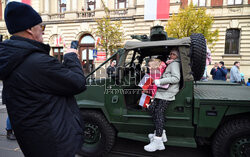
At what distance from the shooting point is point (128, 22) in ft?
62.1

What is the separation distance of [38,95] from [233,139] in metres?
2.83

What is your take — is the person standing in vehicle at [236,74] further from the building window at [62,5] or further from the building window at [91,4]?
the building window at [62,5]

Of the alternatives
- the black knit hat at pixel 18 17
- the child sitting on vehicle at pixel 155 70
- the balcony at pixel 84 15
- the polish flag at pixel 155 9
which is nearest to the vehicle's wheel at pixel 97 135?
the child sitting on vehicle at pixel 155 70

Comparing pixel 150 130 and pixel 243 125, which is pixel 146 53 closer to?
pixel 150 130

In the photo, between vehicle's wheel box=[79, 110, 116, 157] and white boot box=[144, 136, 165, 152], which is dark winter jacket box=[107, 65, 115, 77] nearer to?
vehicle's wheel box=[79, 110, 116, 157]

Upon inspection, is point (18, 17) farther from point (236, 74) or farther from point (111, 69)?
point (236, 74)

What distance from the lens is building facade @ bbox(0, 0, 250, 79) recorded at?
53.8ft

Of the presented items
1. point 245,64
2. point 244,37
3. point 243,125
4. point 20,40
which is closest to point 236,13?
point 244,37

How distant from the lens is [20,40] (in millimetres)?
1244

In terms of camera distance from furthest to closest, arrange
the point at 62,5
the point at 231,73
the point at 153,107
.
→ the point at 62,5, the point at 231,73, the point at 153,107

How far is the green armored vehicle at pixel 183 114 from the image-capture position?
99.0 inches

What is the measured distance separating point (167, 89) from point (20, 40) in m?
2.24

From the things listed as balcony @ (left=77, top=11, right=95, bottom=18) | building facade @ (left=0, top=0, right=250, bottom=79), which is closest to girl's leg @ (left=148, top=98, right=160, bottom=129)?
building facade @ (left=0, top=0, right=250, bottom=79)

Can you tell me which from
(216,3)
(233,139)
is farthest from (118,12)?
(233,139)
